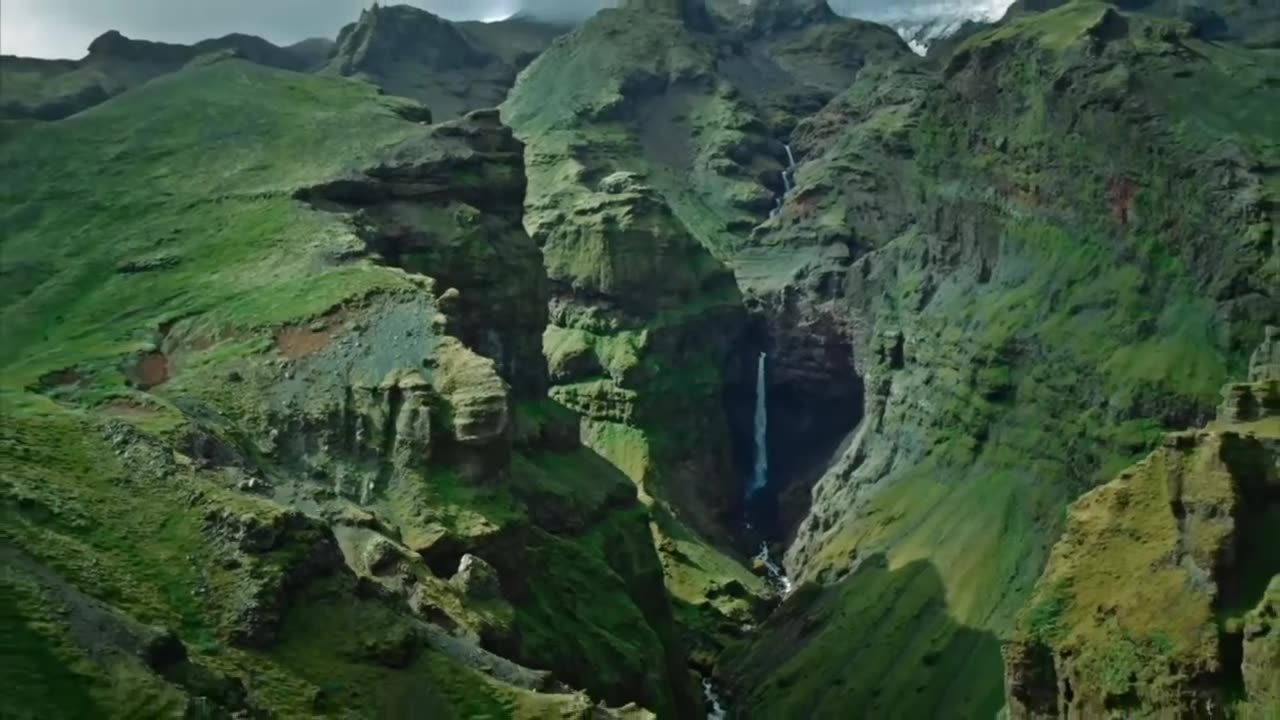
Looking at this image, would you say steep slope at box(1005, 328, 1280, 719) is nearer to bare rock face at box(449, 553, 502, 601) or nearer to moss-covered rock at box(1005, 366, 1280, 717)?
moss-covered rock at box(1005, 366, 1280, 717)

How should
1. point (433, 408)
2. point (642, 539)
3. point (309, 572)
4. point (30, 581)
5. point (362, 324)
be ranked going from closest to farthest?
point (30, 581) < point (309, 572) < point (433, 408) < point (362, 324) < point (642, 539)

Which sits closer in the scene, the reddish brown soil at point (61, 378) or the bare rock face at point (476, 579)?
the bare rock face at point (476, 579)

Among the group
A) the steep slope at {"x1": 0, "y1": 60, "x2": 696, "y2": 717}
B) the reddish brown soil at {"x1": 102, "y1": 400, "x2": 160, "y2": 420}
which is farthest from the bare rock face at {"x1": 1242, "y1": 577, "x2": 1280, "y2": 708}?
the reddish brown soil at {"x1": 102, "y1": 400, "x2": 160, "y2": 420}

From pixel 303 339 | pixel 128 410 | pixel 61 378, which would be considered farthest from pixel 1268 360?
pixel 61 378

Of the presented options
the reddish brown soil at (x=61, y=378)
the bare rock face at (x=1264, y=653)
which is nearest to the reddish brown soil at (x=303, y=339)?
the reddish brown soil at (x=61, y=378)

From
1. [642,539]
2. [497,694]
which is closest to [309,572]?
[497,694]

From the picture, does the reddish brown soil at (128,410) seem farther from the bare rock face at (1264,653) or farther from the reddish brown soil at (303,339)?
the bare rock face at (1264,653)

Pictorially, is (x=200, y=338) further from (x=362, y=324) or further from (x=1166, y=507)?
(x=1166, y=507)

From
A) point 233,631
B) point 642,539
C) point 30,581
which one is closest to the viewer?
point 30,581
